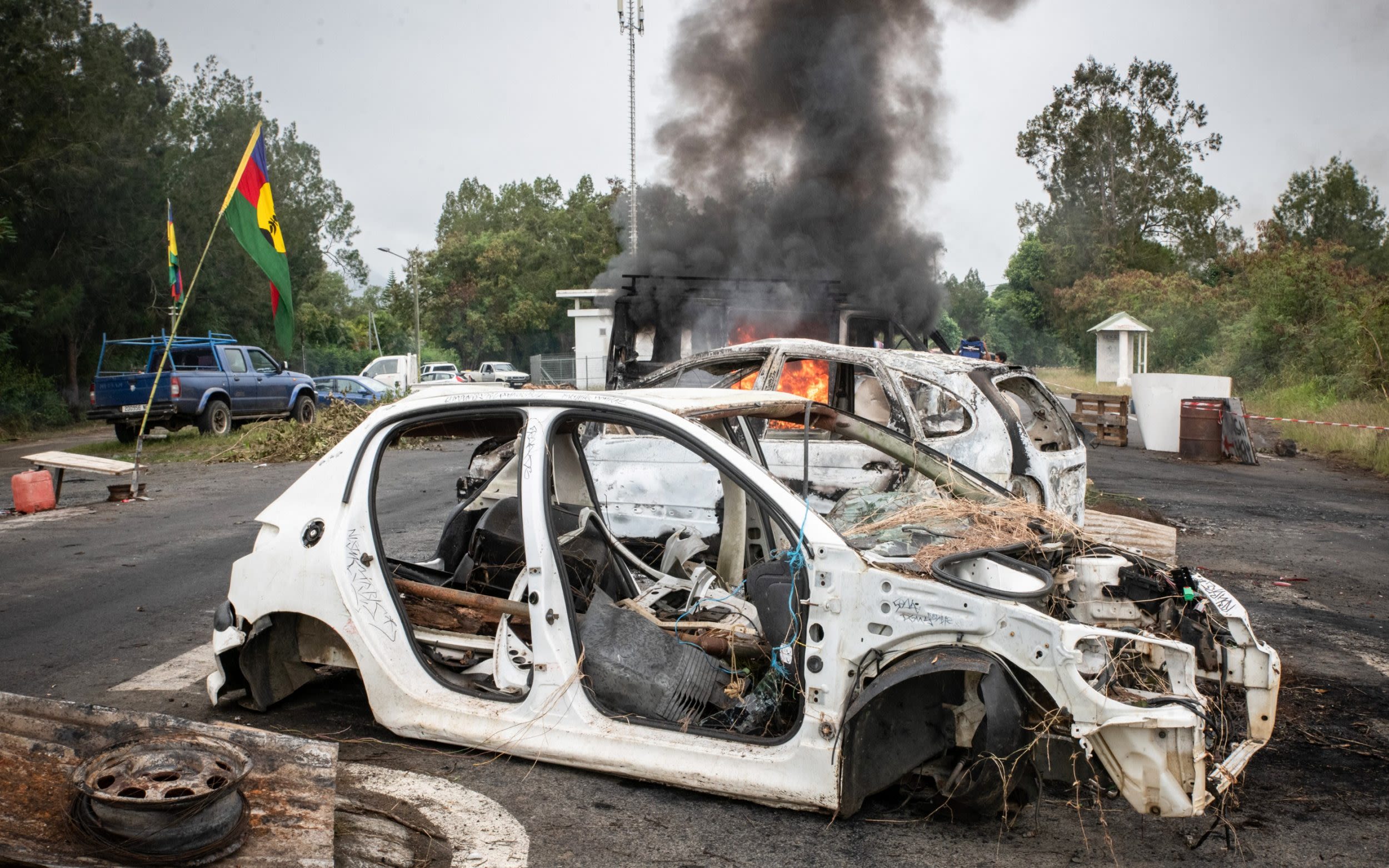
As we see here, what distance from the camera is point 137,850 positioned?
9.02ft

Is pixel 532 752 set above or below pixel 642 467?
below

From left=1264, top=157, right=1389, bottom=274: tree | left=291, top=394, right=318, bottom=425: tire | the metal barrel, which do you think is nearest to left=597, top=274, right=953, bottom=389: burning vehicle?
the metal barrel

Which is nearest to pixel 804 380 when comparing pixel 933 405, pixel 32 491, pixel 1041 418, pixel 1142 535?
pixel 933 405

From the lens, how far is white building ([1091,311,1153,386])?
3697 cm

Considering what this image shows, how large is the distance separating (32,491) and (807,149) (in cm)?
1529

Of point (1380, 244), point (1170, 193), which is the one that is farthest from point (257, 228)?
point (1170, 193)

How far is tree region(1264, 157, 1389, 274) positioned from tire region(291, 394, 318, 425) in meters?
41.6

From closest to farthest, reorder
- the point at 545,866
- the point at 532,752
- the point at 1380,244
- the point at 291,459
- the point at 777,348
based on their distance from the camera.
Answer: the point at 545,866 < the point at 532,752 < the point at 777,348 < the point at 291,459 < the point at 1380,244

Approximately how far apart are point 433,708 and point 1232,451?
16.1 metres

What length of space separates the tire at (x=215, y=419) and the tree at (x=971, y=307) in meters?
54.5

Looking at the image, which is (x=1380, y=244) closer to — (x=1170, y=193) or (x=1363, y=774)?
(x=1170, y=193)

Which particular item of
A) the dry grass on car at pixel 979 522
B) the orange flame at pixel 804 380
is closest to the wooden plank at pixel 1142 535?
the orange flame at pixel 804 380

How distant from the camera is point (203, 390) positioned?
2033cm

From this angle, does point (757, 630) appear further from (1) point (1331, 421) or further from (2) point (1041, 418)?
(1) point (1331, 421)
